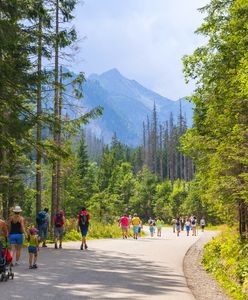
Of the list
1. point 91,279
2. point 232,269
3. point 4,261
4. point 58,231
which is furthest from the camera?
point 58,231

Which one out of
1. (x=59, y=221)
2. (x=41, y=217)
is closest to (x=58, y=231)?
(x=59, y=221)

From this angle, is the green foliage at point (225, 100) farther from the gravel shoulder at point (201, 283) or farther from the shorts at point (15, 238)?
the shorts at point (15, 238)

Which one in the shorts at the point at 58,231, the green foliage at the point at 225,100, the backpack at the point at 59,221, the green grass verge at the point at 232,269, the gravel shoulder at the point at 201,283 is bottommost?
the gravel shoulder at the point at 201,283

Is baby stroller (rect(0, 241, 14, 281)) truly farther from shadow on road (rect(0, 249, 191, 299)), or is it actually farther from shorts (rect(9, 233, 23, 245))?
shorts (rect(9, 233, 23, 245))

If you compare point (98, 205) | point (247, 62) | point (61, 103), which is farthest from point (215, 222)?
point (247, 62)

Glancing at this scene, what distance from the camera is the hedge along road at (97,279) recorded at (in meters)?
8.98

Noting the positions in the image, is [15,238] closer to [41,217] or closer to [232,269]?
[41,217]

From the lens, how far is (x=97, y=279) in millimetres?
10984

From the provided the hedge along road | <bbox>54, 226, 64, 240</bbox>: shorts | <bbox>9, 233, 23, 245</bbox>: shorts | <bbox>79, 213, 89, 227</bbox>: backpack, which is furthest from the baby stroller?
<bbox>79, 213, 89, 227</bbox>: backpack

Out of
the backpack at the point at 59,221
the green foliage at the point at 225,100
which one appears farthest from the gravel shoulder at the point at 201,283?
the backpack at the point at 59,221

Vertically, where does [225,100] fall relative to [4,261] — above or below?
above

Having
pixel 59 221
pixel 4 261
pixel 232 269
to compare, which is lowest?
pixel 232 269

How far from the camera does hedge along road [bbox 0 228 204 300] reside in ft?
29.5

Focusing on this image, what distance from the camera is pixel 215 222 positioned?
212ft
